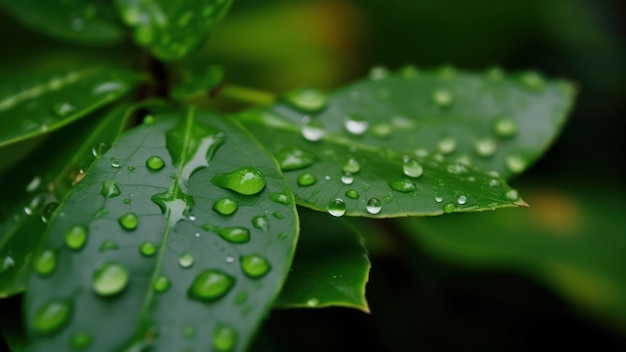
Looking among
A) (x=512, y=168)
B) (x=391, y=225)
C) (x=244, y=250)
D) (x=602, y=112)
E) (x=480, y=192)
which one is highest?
(x=244, y=250)

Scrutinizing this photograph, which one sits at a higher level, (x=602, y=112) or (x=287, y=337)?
(x=287, y=337)

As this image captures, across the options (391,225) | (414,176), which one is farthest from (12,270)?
(391,225)

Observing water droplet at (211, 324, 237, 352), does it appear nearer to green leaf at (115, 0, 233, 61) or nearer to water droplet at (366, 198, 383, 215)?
water droplet at (366, 198, 383, 215)

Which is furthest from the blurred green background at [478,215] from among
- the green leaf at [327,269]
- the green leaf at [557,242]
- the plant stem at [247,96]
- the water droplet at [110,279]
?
the water droplet at [110,279]

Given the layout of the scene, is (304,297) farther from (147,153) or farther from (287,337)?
(287,337)

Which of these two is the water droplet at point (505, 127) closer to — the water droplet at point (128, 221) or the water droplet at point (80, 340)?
the water droplet at point (128, 221)

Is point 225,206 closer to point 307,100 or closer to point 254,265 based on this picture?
point 254,265
